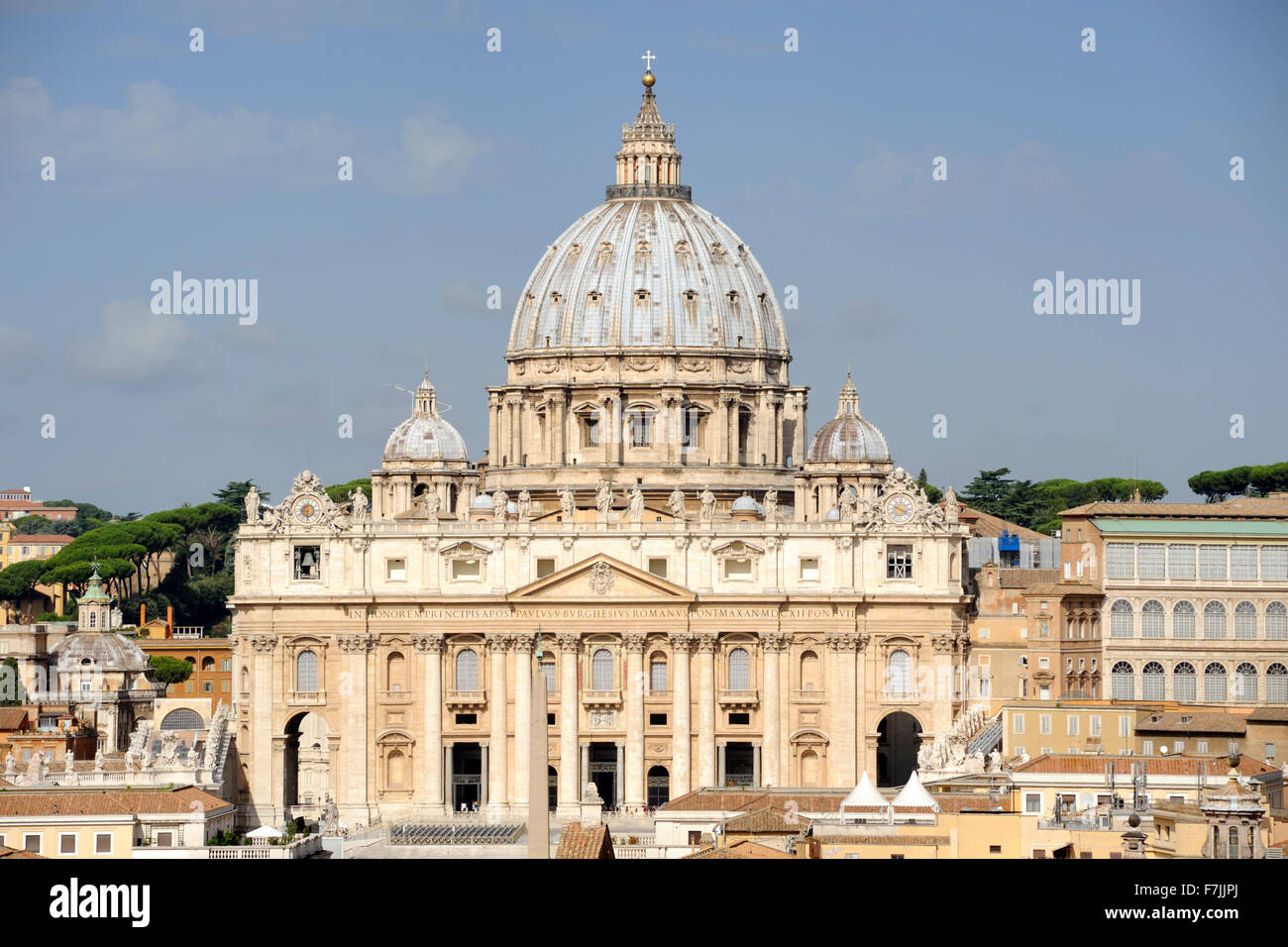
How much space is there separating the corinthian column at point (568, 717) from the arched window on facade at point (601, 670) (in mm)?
965

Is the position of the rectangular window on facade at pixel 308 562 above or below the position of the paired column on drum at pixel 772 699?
above

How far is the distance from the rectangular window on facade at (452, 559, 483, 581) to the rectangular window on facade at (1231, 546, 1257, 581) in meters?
28.1

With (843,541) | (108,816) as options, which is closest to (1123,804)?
(108,816)

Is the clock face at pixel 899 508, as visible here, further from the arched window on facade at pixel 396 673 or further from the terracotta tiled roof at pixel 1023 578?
the arched window on facade at pixel 396 673

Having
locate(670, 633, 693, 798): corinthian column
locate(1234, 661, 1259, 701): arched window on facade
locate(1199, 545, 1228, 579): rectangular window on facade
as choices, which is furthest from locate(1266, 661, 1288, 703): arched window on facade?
locate(670, 633, 693, 798): corinthian column

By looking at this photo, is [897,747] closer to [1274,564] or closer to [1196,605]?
[1196,605]

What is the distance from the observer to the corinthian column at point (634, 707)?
119 meters

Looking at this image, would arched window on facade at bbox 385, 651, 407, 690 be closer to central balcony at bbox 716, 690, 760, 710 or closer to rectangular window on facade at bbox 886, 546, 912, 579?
central balcony at bbox 716, 690, 760, 710

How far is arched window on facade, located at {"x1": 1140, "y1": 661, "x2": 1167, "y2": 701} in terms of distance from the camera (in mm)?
111312

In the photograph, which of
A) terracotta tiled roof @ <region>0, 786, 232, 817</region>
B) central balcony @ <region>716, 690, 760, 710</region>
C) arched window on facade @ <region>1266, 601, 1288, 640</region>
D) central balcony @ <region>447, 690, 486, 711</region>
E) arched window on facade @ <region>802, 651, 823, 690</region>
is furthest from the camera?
central balcony @ <region>447, 690, 486, 711</region>

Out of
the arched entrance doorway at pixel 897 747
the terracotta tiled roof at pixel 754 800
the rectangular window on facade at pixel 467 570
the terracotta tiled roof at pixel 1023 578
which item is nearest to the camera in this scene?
the terracotta tiled roof at pixel 754 800

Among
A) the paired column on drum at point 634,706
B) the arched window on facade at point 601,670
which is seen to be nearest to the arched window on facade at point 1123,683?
the paired column on drum at point 634,706

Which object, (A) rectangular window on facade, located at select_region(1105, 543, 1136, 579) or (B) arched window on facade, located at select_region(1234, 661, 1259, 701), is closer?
(B) arched window on facade, located at select_region(1234, 661, 1259, 701)
